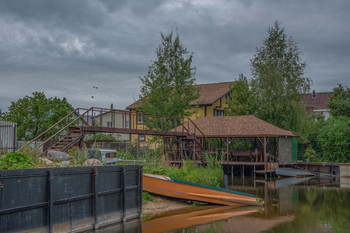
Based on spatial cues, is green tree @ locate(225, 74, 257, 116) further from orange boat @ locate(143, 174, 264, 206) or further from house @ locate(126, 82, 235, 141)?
orange boat @ locate(143, 174, 264, 206)

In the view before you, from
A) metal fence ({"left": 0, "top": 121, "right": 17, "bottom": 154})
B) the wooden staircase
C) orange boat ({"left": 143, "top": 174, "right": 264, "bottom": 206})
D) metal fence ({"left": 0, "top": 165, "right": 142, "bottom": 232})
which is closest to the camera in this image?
metal fence ({"left": 0, "top": 165, "right": 142, "bottom": 232})

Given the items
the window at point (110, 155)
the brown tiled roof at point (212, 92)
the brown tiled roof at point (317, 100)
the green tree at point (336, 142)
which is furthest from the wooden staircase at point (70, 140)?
the brown tiled roof at point (317, 100)

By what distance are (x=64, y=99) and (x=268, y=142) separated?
19.8 m

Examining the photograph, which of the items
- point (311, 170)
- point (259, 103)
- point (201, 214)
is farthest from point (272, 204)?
point (259, 103)

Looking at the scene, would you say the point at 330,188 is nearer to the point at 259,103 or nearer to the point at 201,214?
the point at 201,214

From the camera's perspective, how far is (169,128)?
3884 cm

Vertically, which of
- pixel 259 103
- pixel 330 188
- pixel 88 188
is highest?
pixel 259 103

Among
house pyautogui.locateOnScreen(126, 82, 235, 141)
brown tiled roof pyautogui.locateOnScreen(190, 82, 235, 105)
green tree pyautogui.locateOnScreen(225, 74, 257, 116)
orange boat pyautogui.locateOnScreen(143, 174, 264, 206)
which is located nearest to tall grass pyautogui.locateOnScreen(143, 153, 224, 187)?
orange boat pyautogui.locateOnScreen(143, 174, 264, 206)

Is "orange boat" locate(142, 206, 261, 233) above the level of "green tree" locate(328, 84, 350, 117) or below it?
below

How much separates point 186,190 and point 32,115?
24.3m

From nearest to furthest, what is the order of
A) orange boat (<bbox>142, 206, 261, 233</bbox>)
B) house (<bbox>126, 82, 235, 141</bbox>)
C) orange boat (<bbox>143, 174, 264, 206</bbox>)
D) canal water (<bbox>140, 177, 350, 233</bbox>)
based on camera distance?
canal water (<bbox>140, 177, 350, 233</bbox>), orange boat (<bbox>142, 206, 261, 233</bbox>), orange boat (<bbox>143, 174, 264, 206</bbox>), house (<bbox>126, 82, 235, 141</bbox>)

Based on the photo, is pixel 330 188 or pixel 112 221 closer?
pixel 112 221

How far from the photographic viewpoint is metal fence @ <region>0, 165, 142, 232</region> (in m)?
9.05

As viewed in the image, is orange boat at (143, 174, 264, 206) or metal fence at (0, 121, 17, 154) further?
metal fence at (0, 121, 17, 154)
